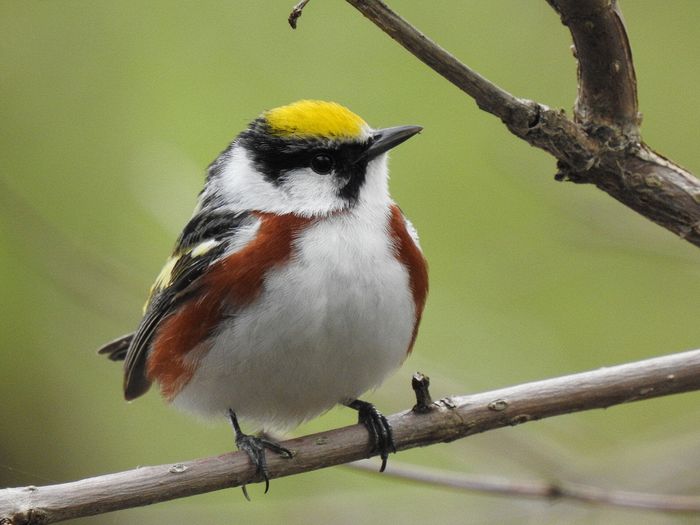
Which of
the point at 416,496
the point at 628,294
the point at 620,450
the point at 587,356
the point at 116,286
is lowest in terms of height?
the point at 416,496

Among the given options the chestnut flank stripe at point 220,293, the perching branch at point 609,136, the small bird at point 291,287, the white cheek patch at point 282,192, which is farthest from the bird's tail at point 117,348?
the perching branch at point 609,136

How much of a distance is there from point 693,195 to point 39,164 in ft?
15.8

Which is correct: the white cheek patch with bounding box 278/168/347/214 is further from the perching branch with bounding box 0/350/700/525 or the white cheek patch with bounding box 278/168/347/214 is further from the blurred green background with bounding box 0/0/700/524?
the blurred green background with bounding box 0/0/700/524

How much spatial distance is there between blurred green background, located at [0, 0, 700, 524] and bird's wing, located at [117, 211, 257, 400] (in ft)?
2.69

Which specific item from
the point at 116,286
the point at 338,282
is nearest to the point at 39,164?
the point at 116,286

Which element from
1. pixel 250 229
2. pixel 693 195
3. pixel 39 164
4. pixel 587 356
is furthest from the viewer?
pixel 39 164

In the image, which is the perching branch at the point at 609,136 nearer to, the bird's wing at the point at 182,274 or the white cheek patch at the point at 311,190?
the white cheek patch at the point at 311,190

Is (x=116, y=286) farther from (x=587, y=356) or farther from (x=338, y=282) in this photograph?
(x=587, y=356)

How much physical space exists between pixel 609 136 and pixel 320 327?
1284 millimetres

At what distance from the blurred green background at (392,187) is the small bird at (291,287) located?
1238 mm

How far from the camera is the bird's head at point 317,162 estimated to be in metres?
4.06

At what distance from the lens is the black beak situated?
4070 millimetres

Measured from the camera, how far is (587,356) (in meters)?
6.19

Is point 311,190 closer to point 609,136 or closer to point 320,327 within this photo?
point 320,327
